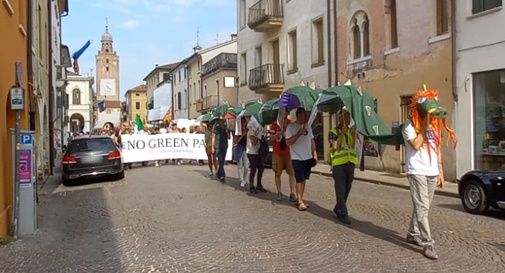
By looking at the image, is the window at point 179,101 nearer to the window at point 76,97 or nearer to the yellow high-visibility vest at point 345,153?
the window at point 76,97

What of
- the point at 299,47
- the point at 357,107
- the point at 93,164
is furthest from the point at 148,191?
the point at 299,47

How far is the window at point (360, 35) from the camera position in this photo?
1971 cm

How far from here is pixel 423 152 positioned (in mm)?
6773

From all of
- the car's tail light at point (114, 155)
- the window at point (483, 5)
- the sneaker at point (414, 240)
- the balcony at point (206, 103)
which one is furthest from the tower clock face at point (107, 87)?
the sneaker at point (414, 240)

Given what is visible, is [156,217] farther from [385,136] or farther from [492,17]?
[492,17]

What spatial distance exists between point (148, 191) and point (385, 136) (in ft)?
24.1

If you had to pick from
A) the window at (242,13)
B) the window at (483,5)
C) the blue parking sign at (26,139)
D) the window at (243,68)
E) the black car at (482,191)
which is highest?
the window at (242,13)

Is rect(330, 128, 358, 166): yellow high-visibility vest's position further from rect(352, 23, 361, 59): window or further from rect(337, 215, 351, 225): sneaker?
rect(352, 23, 361, 59): window

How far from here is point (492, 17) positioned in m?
14.0

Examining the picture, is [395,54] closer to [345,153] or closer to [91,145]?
[91,145]

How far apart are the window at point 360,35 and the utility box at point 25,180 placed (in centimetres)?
1370

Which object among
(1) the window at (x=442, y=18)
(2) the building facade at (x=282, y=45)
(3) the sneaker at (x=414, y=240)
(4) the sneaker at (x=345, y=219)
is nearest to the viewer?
(3) the sneaker at (x=414, y=240)

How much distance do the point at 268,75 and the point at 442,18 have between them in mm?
12654

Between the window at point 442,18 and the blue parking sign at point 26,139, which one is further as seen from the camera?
the window at point 442,18
